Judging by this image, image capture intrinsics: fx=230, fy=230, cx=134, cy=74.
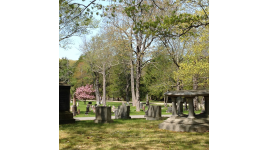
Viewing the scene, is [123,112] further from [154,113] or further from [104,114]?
[104,114]

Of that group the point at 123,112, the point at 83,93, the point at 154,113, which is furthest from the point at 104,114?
the point at 83,93

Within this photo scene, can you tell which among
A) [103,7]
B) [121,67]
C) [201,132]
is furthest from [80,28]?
[121,67]

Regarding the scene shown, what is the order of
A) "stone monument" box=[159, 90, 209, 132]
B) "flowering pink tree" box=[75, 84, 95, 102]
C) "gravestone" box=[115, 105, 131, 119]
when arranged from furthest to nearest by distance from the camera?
1. "flowering pink tree" box=[75, 84, 95, 102]
2. "gravestone" box=[115, 105, 131, 119]
3. "stone monument" box=[159, 90, 209, 132]

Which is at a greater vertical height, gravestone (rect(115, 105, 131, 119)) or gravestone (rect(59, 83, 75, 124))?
gravestone (rect(59, 83, 75, 124))

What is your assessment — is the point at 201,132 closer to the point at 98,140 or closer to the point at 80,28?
the point at 98,140

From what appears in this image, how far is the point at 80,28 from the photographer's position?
22.5 metres

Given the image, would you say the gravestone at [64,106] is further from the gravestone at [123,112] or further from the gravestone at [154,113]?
the gravestone at [154,113]

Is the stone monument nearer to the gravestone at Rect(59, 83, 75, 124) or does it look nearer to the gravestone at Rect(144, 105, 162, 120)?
the gravestone at Rect(144, 105, 162, 120)

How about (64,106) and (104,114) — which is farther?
(64,106)

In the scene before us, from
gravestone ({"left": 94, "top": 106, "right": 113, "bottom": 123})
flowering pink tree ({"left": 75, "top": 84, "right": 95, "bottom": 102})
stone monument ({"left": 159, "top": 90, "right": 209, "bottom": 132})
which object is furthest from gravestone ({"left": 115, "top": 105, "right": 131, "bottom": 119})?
flowering pink tree ({"left": 75, "top": 84, "right": 95, "bottom": 102})

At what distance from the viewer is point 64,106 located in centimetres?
1233

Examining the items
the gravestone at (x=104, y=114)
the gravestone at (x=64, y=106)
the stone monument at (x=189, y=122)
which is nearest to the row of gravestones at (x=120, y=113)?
the gravestone at (x=104, y=114)

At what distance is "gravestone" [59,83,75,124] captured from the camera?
39.2 feet
